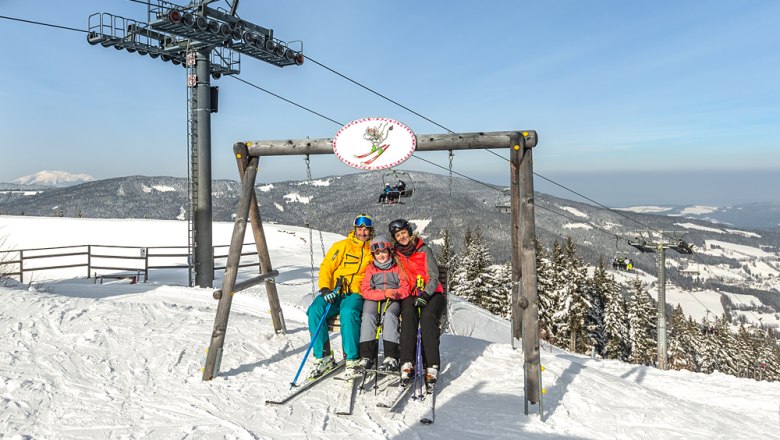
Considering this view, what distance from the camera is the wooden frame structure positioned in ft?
19.2

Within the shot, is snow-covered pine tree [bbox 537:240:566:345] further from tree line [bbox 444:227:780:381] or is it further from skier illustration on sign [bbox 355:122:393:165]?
skier illustration on sign [bbox 355:122:393:165]

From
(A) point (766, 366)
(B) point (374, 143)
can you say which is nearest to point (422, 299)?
(B) point (374, 143)

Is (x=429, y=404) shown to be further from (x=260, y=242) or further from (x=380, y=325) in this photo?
(x=260, y=242)

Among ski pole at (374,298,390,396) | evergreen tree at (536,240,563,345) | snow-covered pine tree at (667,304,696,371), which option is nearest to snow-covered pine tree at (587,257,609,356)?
evergreen tree at (536,240,563,345)

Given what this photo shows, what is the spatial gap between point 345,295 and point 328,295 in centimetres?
35

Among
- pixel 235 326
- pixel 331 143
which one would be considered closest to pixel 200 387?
pixel 235 326

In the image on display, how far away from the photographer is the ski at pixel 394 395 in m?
5.41

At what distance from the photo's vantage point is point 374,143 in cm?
649

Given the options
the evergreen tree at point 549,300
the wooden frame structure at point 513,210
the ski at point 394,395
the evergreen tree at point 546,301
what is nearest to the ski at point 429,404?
the ski at point 394,395

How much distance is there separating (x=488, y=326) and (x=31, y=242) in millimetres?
27266

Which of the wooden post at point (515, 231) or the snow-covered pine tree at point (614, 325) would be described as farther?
the snow-covered pine tree at point (614, 325)

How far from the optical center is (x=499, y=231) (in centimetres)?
19912

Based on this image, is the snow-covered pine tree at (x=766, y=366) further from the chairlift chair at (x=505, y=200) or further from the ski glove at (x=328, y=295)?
the ski glove at (x=328, y=295)

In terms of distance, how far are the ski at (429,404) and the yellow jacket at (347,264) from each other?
1.59 meters
